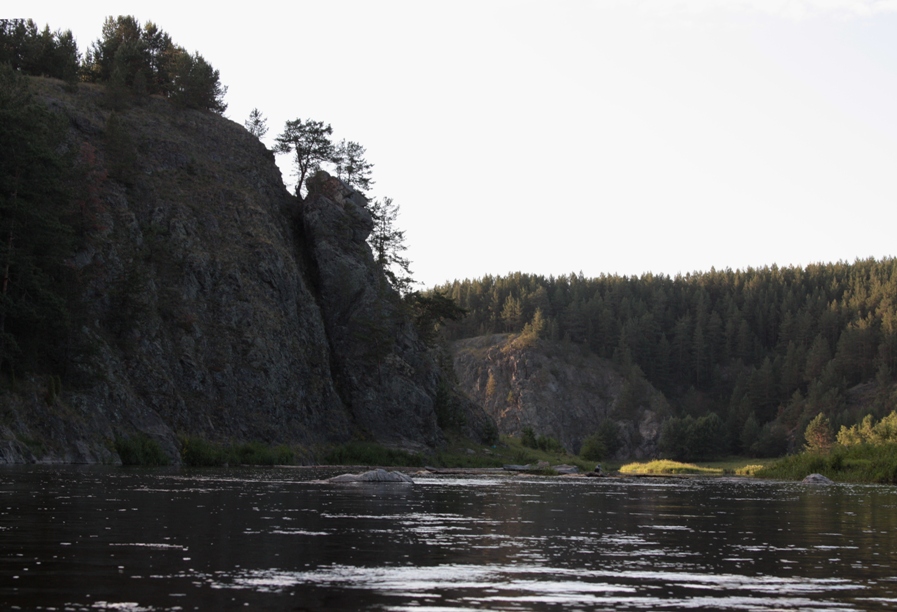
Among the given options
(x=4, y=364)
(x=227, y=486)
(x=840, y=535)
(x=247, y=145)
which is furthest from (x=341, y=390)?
(x=840, y=535)

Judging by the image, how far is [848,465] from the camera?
68125 mm

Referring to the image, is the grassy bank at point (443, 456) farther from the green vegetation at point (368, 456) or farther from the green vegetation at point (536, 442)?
the green vegetation at point (536, 442)

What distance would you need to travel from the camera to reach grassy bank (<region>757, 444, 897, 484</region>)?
207ft

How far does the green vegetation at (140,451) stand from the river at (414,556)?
27758 mm

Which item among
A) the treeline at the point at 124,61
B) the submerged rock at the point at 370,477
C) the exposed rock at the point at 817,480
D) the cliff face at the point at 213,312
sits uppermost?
the treeline at the point at 124,61

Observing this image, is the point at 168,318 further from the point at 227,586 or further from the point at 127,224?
the point at 227,586

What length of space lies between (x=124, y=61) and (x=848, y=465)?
89.2 m

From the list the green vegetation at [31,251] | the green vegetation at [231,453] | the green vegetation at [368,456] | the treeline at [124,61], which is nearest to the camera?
the green vegetation at [31,251]

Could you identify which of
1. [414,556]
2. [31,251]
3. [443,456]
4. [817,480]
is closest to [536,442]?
[443,456]

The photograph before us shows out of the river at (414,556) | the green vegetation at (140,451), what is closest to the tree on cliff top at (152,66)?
the green vegetation at (140,451)

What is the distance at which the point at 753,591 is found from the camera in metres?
11.7

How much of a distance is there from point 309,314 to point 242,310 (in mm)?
9610

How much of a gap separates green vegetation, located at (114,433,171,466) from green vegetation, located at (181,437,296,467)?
3356 mm

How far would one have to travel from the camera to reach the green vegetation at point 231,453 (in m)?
60.9
